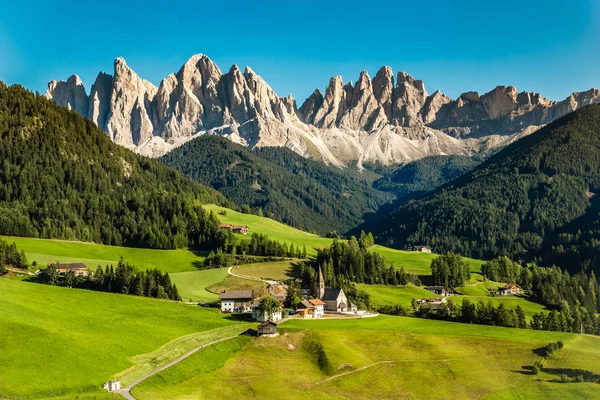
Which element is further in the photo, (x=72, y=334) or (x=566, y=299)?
(x=566, y=299)

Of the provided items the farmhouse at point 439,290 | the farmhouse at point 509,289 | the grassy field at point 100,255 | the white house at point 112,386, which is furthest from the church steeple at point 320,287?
the white house at point 112,386

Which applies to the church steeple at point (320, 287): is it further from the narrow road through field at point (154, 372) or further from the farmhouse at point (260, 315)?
the narrow road through field at point (154, 372)

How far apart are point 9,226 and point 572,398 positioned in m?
158

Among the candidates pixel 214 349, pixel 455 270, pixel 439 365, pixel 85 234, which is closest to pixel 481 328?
pixel 439 365

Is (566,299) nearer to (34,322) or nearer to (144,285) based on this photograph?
(144,285)

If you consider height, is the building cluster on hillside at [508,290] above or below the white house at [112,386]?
above

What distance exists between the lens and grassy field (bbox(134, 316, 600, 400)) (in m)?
82.6

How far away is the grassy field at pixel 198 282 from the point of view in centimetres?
14209

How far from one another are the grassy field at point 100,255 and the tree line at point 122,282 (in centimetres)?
1854

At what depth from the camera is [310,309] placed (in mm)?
126438

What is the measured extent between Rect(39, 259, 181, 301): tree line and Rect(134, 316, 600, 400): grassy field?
37658mm

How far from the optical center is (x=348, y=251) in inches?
7146

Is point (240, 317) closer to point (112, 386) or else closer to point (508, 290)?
point (112, 386)

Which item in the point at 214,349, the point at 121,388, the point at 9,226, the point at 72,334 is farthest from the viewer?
the point at 9,226
